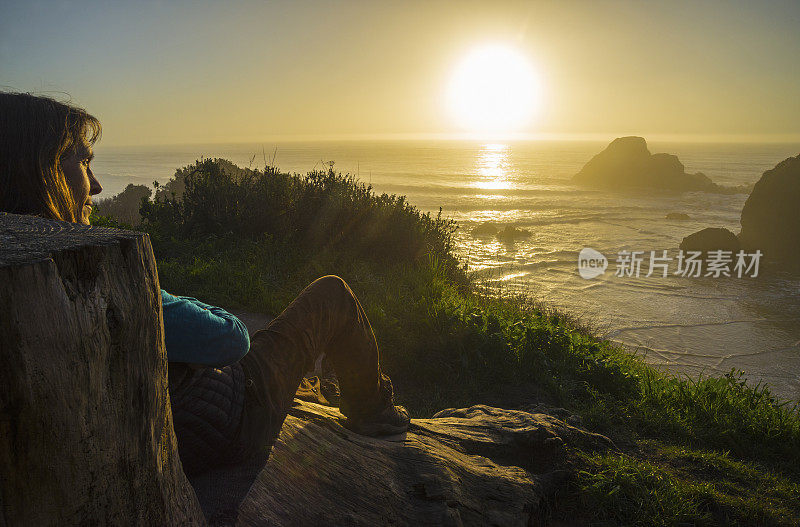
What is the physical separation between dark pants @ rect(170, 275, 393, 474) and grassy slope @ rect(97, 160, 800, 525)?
1.57 metres

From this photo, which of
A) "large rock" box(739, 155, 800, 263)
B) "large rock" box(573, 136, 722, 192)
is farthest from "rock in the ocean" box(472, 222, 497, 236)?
"large rock" box(573, 136, 722, 192)

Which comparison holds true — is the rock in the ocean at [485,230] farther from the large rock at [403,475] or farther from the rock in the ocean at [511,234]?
the large rock at [403,475]

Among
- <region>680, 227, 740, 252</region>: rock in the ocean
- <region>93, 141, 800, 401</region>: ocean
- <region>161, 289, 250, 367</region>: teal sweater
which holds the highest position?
<region>161, 289, 250, 367</region>: teal sweater

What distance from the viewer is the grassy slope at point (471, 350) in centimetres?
322

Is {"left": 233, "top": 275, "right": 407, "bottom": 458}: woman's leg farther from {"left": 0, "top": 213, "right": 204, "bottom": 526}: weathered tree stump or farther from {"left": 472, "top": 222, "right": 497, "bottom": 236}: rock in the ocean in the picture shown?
{"left": 472, "top": 222, "right": 497, "bottom": 236}: rock in the ocean

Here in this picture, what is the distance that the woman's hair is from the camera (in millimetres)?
1830

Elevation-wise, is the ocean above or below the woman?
below

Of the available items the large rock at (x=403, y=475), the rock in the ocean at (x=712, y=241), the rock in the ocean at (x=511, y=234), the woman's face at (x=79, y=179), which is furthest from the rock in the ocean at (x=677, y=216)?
the woman's face at (x=79, y=179)

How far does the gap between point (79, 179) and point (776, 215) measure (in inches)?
1103

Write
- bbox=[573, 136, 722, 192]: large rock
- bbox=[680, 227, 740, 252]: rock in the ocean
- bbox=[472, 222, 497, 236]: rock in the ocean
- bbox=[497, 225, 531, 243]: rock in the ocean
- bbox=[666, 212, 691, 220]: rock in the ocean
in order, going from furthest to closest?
1. bbox=[573, 136, 722, 192]: large rock
2. bbox=[666, 212, 691, 220]: rock in the ocean
3. bbox=[472, 222, 497, 236]: rock in the ocean
4. bbox=[497, 225, 531, 243]: rock in the ocean
5. bbox=[680, 227, 740, 252]: rock in the ocean

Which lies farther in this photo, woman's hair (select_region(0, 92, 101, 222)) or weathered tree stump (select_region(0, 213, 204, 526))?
woman's hair (select_region(0, 92, 101, 222))

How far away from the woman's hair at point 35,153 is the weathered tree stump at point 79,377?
567mm

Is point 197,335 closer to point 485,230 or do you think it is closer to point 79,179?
point 79,179

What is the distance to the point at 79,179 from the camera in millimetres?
2094
